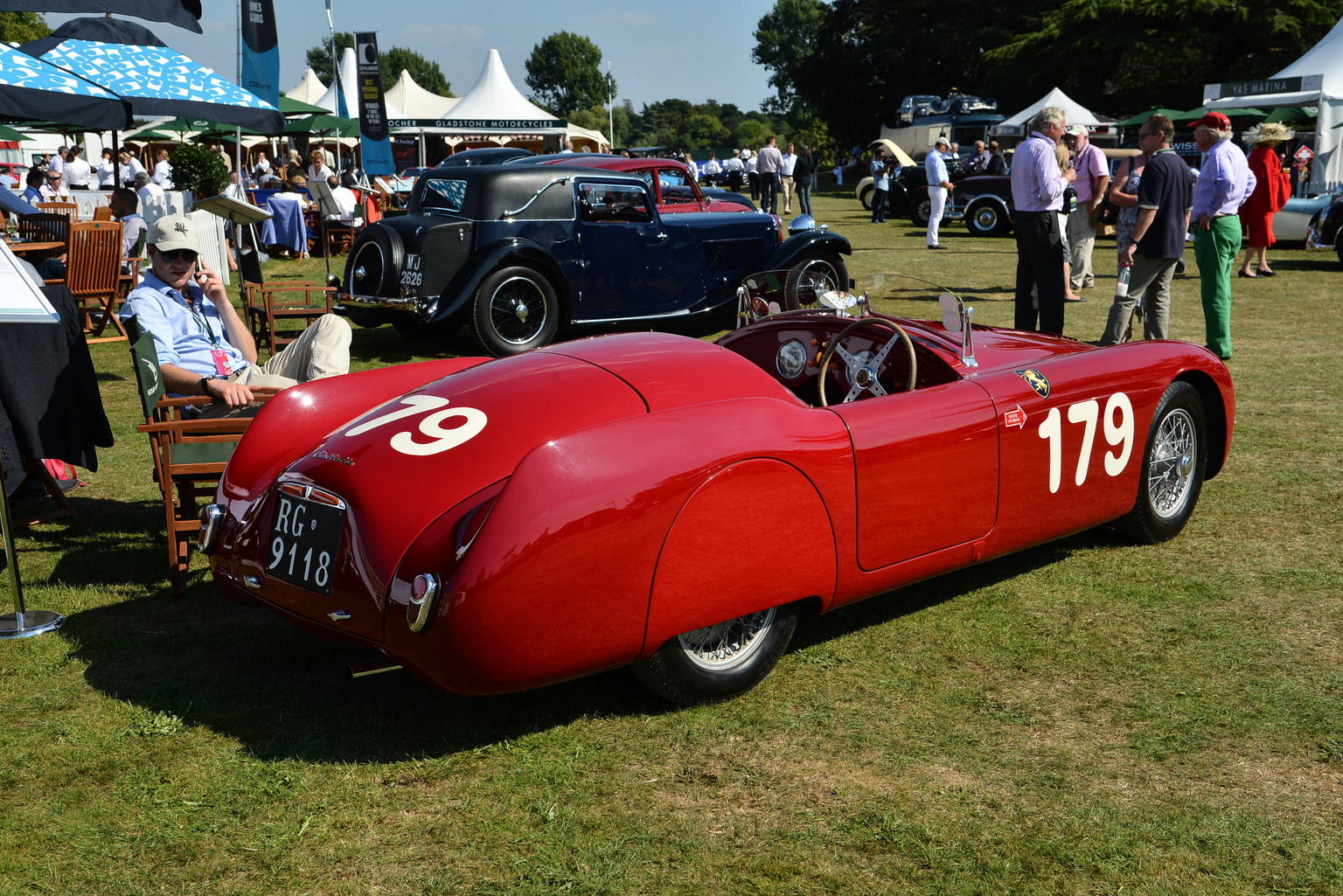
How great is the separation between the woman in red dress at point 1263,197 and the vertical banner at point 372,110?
13.9 m

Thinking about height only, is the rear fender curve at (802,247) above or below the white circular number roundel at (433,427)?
above

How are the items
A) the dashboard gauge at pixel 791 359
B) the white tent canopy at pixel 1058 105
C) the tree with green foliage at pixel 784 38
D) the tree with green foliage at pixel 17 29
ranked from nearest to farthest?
the dashboard gauge at pixel 791 359
the white tent canopy at pixel 1058 105
the tree with green foliage at pixel 17 29
the tree with green foliage at pixel 784 38

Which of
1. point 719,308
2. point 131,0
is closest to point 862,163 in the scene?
point 719,308

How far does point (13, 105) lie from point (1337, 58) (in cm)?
2517

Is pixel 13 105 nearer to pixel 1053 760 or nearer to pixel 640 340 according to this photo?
pixel 640 340

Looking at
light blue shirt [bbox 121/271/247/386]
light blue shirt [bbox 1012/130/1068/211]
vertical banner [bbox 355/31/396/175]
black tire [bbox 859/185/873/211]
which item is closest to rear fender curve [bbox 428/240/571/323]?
light blue shirt [bbox 1012/130/1068/211]

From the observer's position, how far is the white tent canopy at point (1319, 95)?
2144 centimetres

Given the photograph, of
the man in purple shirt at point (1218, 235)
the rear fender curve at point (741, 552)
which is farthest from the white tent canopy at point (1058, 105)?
the rear fender curve at point (741, 552)

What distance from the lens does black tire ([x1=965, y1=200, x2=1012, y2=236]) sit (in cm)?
2030

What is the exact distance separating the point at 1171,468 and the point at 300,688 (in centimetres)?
362

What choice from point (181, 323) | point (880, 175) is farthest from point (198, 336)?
point (880, 175)

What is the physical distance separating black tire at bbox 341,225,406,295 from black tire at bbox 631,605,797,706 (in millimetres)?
6763

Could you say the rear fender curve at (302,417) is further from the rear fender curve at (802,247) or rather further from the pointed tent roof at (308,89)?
the pointed tent roof at (308,89)

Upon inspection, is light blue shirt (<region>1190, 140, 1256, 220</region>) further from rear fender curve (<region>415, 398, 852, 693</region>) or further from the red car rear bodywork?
rear fender curve (<region>415, 398, 852, 693</region>)
